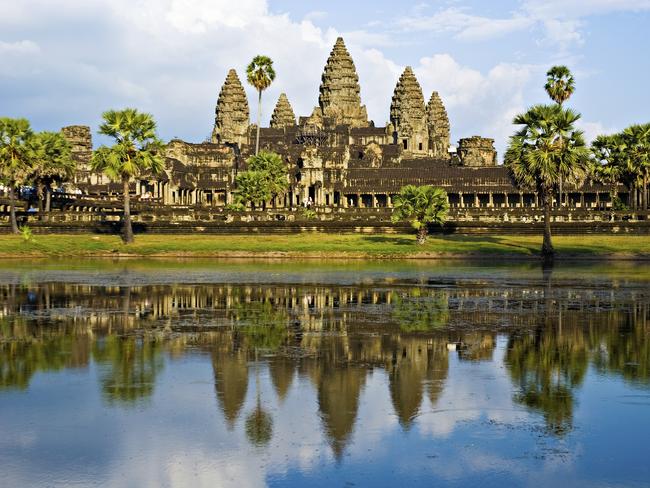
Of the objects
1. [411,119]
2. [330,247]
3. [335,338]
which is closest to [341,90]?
[411,119]

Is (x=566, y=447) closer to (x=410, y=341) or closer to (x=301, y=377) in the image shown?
(x=301, y=377)

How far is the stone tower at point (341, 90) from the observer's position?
16712cm

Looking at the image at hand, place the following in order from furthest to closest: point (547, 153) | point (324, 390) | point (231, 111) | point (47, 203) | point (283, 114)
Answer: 1. point (283, 114)
2. point (231, 111)
3. point (47, 203)
4. point (547, 153)
5. point (324, 390)

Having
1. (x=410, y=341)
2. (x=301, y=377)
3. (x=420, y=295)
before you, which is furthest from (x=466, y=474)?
(x=420, y=295)

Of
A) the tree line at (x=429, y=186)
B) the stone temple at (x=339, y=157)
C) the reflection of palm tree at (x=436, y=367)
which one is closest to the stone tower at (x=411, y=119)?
the stone temple at (x=339, y=157)

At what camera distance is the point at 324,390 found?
51.6 feet

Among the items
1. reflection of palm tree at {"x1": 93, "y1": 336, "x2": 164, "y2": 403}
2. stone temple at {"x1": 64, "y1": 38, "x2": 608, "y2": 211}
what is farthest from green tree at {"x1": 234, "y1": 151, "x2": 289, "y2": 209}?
reflection of palm tree at {"x1": 93, "y1": 336, "x2": 164, "y2": 403}

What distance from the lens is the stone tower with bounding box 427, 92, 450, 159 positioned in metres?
173

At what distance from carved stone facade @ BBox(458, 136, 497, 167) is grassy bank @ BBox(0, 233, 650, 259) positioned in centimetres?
7206

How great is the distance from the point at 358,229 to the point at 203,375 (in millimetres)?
55615

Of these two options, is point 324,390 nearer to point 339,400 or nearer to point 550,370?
point 339,400

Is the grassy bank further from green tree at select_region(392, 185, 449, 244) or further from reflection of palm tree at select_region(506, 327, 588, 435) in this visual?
reflection of palm tree at select_region(506, 327, 588, 435)

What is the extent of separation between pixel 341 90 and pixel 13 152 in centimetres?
10397

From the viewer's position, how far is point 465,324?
24.3m
